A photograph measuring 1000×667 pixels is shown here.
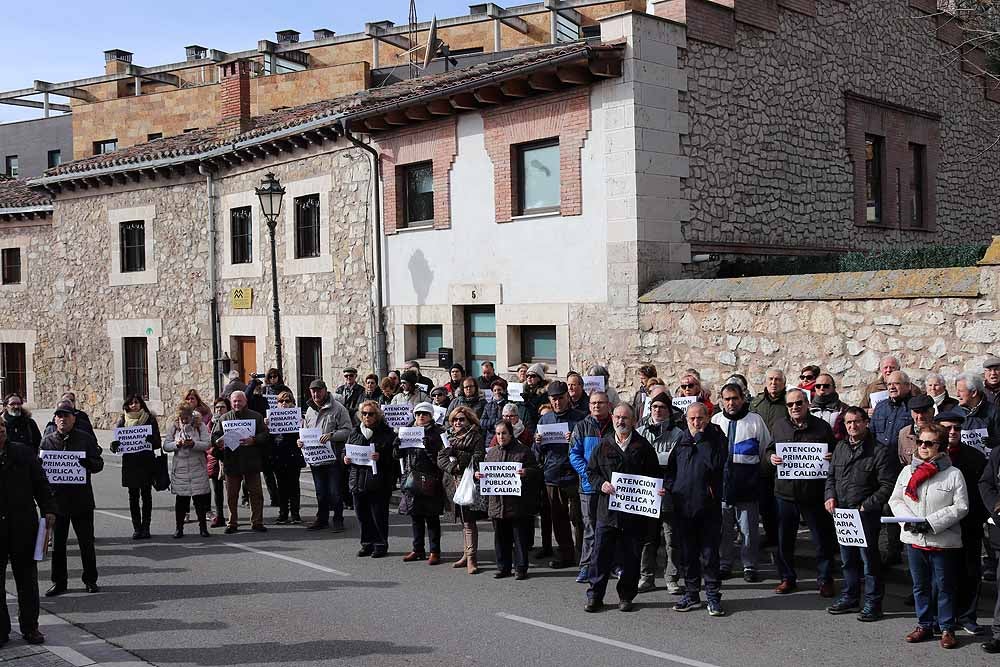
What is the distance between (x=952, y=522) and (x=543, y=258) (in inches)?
383

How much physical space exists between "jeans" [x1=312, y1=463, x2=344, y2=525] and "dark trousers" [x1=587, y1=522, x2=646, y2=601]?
15.1 feet

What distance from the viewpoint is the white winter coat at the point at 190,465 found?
460 inches

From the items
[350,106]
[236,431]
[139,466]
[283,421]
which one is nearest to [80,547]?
[139,466]

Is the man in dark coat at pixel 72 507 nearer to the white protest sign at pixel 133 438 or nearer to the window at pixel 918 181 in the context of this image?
the white protest sign at pixel 133 438

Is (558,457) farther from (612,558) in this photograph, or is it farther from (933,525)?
(933,525)

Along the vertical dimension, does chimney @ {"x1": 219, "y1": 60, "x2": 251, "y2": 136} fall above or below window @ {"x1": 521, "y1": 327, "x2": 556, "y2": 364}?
above

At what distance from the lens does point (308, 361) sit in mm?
21594

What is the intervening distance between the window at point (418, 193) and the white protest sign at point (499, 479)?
9.54m

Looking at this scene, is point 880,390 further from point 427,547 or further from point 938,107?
point 938,107

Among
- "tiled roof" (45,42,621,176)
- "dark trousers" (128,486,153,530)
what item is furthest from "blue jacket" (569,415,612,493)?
"tiled roof" (45,42,621,176)

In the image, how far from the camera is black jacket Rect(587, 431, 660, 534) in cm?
823

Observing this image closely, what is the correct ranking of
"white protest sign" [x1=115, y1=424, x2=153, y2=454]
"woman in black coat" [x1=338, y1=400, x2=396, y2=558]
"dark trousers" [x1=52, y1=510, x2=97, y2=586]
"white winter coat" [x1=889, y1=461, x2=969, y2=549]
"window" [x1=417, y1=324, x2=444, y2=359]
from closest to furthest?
"white winter coat" [x1=889, y1=461, x2=969, y2=549]
"dark trousers" [x1=52, y1=510, x2=97, y2=586]
"woman in black coat" [x1=338, y1=400, x2=396, y2=558]
"white protest sign" [x1=115, y1=424, x2=153, y2=454]
"window" [x1=417, y1=324, x2=444, y2=359]

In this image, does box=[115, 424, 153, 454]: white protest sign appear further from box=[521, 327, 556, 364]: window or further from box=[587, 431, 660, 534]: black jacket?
box=[521, 327, 556, 364]: window

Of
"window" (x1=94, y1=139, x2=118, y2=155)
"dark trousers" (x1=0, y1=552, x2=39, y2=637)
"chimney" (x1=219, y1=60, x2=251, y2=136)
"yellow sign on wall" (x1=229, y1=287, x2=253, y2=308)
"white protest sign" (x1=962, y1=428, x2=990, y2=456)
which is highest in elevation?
"window" (x1=94, y1=139, x2=118, y2=155)
